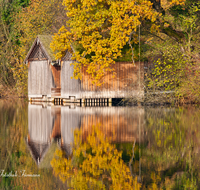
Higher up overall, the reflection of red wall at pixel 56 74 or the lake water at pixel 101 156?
the reflection of red wall at pixel 56 74

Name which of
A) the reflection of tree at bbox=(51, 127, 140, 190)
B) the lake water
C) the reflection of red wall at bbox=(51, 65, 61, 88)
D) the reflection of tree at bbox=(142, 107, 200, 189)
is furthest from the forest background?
the reflection of tree at bbox=(51, 127, 140, 190)

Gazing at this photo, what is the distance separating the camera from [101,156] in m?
10.5

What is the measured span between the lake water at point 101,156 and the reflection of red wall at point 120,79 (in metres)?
15.6

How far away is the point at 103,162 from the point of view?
981cm

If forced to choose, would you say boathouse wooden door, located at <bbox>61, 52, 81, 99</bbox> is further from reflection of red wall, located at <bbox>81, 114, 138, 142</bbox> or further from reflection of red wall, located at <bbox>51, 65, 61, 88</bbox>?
reflection of red wall, located at <bbox>81, 114, 138, 142</bbox>

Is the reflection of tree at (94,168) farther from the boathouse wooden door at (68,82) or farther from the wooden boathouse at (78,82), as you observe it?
the boathouse wooden door at (68,82)

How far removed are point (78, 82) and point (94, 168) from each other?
2394 centimetres

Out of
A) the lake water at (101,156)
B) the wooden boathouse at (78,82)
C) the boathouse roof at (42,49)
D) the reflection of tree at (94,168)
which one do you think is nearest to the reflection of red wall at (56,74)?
the wooden boathouse at (78,82)

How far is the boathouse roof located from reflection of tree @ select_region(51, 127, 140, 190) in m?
24.1

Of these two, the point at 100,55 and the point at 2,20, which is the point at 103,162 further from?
the point at 2,20

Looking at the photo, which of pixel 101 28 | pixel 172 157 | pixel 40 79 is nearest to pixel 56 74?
pixel 40 79

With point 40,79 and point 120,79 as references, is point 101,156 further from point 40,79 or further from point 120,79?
point 40,79

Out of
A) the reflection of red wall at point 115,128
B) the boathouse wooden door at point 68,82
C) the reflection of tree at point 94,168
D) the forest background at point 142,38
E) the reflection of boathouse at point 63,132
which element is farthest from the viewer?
the boathouse wooden door at point 68,82

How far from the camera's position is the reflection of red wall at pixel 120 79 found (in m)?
32.7
